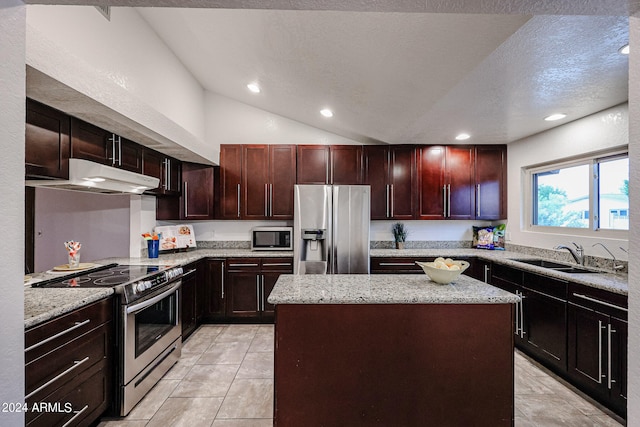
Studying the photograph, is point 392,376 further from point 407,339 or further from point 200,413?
point 200,413

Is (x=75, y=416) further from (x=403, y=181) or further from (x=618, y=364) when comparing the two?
(x=403, y=181)

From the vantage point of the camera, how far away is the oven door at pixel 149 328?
201cm

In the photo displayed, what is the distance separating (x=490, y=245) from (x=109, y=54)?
4.55m

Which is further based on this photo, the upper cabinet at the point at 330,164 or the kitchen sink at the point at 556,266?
the upper cabinet at the point at 330,164

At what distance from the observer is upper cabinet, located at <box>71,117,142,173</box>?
2031mm

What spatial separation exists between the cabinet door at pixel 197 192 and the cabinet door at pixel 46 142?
6.18ft

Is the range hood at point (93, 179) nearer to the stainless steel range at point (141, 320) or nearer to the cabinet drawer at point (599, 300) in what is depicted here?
the stainless steel range at point (141, 320)

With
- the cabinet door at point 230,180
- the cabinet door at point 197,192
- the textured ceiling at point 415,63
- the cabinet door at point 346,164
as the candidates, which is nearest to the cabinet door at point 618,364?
the textured ceiling at point 415,63

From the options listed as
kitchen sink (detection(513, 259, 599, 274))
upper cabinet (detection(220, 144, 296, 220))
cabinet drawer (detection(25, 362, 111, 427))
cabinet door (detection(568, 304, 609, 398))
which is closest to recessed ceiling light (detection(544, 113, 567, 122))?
kitchen sink (detection(513, 259, 599, 274))

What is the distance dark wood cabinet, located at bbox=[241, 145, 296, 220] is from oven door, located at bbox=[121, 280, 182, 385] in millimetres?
1469

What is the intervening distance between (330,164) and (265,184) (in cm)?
90

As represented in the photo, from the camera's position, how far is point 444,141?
3.88 metres

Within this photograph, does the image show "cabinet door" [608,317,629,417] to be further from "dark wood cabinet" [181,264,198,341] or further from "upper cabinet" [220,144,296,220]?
"dark wood cabinet" [181,264,198,341]

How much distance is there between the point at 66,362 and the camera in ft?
5.24
